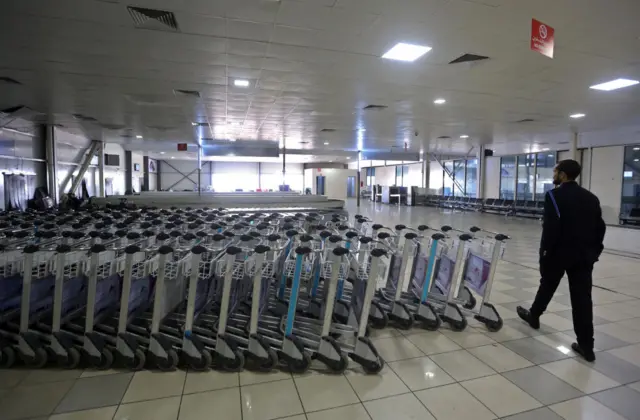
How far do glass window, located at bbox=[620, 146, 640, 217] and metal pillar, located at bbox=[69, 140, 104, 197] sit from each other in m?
16.8

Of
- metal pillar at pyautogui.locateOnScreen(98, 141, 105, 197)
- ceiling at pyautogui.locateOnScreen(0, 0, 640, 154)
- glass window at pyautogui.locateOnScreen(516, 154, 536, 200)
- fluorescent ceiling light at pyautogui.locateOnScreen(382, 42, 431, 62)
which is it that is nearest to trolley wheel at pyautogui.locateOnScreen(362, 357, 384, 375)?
ceiling at pyautogui.locateOnScreen(0, 0, 640, 154)

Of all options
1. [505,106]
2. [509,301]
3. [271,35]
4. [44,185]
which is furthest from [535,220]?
[44,185]

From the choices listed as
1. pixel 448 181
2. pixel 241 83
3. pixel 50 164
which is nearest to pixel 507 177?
pixel 448 181

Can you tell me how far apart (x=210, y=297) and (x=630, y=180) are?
12956mm

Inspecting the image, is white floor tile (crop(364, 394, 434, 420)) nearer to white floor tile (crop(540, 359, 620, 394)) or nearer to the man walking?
white floor tile (crop(540, 359, 620, 394))

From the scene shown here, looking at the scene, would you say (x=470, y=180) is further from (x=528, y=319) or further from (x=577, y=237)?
(x=577, y=237)

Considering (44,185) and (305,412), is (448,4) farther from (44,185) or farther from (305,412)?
(44,185)

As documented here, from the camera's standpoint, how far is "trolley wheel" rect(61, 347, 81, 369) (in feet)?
7.78

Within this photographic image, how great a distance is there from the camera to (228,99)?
6.55m

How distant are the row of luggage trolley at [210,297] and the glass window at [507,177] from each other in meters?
14.3

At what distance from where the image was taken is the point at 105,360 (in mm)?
2381

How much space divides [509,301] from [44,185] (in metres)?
11.0

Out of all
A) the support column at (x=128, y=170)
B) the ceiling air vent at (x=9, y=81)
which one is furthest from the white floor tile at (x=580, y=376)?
the support column at (x=128, y=170)

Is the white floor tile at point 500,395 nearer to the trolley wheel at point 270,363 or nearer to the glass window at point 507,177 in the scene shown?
the trolley wheel at point 270,363
